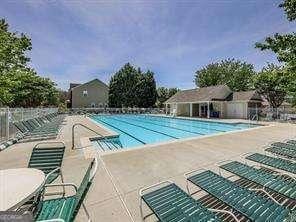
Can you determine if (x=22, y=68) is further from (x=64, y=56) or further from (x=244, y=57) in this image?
(x=244, y=57)

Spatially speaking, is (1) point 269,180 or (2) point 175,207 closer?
(2) point 175,207

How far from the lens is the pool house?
32.8m

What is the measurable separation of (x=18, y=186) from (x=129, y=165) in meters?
4.53

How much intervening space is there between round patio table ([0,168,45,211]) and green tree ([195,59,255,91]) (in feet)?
172

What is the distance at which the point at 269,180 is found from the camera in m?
4.43

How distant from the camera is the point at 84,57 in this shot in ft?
121

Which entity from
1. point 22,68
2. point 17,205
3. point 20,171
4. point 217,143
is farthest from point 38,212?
point 22,68

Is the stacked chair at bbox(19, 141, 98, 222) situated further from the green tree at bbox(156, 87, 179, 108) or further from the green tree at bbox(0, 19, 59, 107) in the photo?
the green tree at bbox(156, 87, 179, 108)

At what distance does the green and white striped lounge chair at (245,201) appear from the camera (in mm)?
3023

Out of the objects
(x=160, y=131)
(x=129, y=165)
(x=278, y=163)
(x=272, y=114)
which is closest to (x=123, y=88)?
(x=272, y=114)

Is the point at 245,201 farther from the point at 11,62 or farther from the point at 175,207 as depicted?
the point at 11,62

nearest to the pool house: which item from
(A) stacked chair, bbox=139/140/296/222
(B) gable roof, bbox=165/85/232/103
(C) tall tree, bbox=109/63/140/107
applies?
(B) gable roof, bbox=165/85/232/103

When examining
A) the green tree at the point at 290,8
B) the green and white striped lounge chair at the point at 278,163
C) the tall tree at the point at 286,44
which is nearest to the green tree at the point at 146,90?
the tall tree at the point at 286,44

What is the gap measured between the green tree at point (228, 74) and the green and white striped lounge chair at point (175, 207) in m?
51.5
